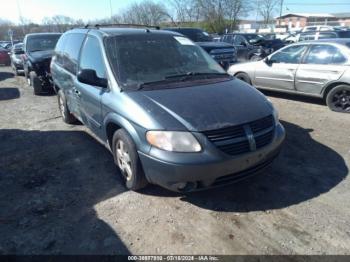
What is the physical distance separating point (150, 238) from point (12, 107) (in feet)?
23.1

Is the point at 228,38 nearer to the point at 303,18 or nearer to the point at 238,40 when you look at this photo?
the point at 238,40

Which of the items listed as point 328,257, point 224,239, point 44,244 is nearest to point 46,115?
point 44,244

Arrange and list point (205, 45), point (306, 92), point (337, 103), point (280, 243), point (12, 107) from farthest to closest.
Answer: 1. point (205, 45)
2. point (12, 107)
3. point (306, 92)
4. point (337, 103)
5. point (280, 243)

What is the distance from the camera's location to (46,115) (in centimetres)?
724

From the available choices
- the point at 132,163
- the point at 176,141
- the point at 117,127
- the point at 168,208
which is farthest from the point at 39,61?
the point at 176,141

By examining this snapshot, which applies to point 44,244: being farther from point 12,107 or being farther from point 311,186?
point 12,107

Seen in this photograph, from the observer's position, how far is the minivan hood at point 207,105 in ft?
10.0

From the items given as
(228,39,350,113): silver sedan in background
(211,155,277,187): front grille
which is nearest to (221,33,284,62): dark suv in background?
(228,39,350,113): silver sedan in background

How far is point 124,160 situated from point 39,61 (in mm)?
7214

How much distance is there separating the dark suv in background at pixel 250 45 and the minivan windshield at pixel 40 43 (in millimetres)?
9392

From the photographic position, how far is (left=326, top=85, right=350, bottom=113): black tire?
648 centimetres

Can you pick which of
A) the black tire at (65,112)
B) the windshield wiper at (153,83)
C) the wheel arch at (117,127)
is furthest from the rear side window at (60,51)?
the windshield wiper at (153,83)

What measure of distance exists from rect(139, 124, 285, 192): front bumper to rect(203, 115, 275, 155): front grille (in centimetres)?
6

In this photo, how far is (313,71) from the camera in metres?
6.90
